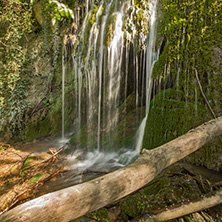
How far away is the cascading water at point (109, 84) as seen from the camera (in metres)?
6.38

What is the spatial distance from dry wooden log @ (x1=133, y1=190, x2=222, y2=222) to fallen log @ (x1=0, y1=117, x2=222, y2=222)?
0.44 metres

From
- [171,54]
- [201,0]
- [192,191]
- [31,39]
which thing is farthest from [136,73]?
[31,39]

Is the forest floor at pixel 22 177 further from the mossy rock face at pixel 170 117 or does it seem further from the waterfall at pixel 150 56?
the mossy rock face at pixel 170 117

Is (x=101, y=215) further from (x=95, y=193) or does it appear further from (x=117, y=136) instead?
(x=117, y=136)

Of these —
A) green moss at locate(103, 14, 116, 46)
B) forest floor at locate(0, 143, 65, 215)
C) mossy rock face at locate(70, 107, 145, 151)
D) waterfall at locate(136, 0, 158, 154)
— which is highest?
green moss at locate(103, 14, 116, 46)

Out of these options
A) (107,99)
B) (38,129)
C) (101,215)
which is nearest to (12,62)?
(38,129)

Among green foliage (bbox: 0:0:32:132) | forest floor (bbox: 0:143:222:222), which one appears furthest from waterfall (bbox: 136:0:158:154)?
green foliage (bbox: 0:0:32:132)

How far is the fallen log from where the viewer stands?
1.14 m

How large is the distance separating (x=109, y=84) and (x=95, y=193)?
20.8 ft

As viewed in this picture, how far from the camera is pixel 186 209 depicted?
189 centimetres

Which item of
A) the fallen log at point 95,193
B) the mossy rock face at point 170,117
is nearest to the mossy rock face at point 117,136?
the mossy rock face at point 170,117

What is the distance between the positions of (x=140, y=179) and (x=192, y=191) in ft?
3.72

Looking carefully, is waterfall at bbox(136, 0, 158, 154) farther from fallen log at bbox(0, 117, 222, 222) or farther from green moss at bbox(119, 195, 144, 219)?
fallen log at bbox(0, 117, 222, 222)

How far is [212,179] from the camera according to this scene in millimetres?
2965
